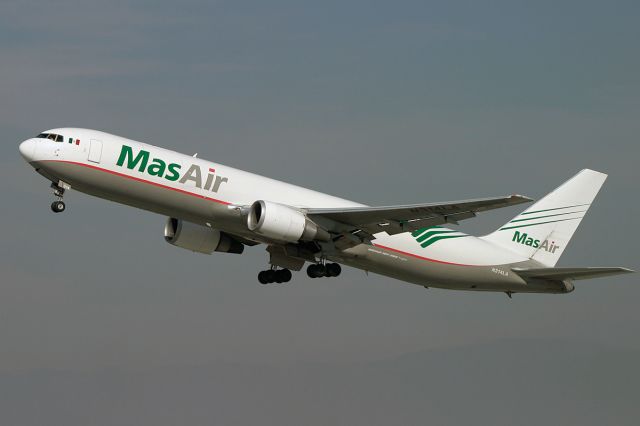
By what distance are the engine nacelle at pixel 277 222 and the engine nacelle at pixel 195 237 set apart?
5790 mm

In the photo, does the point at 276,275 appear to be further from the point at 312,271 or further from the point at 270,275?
the point at 312,271

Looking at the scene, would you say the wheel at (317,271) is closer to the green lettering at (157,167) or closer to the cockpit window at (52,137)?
the green lettering at (157,167)

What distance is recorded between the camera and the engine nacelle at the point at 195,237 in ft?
144

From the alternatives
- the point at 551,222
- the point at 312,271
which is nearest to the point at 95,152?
the point at 312,271

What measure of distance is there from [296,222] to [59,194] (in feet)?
27.7

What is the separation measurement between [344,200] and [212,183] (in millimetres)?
6075

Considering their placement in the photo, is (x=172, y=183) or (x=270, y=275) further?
(x=270, y=275)

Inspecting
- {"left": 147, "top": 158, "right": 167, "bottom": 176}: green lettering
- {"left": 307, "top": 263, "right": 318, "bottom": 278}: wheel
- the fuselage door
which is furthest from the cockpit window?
{"left": 307, "top": 263, "right": 318, "bottom": 278}: wheel

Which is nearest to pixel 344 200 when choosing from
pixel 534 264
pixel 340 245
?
pixel 340 245

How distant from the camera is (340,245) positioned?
4075cm

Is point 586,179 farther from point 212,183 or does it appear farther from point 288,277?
point 212,183

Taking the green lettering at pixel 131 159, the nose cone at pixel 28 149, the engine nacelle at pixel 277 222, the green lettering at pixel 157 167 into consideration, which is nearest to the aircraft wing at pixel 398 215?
the engine nacelle at pixel 277 222

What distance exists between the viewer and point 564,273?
42.5 meters

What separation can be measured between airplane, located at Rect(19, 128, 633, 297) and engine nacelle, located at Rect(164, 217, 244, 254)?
1.6 inches
